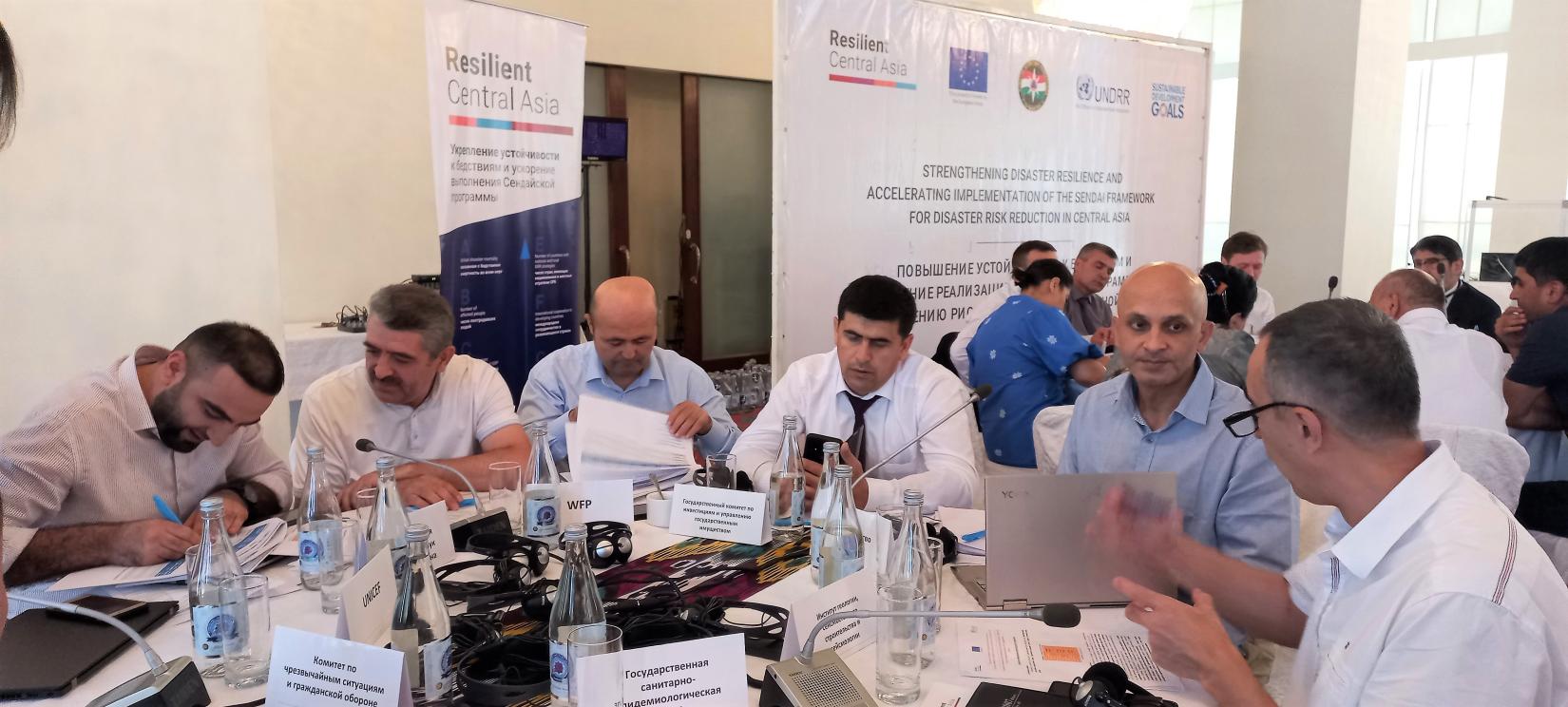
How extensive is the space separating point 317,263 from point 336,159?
1.90 feet

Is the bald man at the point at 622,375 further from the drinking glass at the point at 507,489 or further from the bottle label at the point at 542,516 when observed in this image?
the bottle label at the point at 542,516

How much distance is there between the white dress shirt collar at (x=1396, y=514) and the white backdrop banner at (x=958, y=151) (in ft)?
10.4

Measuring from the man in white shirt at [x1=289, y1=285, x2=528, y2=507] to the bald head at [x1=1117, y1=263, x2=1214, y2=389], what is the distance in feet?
5.39

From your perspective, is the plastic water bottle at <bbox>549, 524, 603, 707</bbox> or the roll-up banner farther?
the roll-up banner

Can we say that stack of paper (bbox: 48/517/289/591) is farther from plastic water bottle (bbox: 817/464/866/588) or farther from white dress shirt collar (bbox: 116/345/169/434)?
plastic water bottle (bbox: 817/464/866/588)

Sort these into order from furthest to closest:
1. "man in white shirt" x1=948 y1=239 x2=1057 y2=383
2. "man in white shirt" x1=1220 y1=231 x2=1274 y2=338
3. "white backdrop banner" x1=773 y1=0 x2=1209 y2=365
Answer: "man in white shirt" x1=1220 y1=231 x2=1274 y2=338, "man in white shirt" x1=948 y1=239 x2=1057 y2=383, "white backdrop banner" x1=773 y1=0 x2=1209 y2=365

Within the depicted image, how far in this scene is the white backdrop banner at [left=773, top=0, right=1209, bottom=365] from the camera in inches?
174

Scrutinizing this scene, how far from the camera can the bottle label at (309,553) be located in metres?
1.86

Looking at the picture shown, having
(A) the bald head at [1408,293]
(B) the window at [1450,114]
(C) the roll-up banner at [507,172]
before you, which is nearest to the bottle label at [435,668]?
(C) the roll-up banner at [507,172]

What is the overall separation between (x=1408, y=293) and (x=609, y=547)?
3590 millimetres

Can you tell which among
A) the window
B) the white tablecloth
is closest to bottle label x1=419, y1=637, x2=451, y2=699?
the white tablecloth

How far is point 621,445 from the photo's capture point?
2494mm

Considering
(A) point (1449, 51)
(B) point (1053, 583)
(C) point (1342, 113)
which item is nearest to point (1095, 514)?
(B) point (1053, 583)

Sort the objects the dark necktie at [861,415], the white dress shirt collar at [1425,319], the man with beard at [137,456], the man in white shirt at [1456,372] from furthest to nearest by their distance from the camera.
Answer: the white dress shirt collar at [1425,319], the man in white shirt at [1456,372], the dark necktie at [861,415], the man with beard at [137,456]
